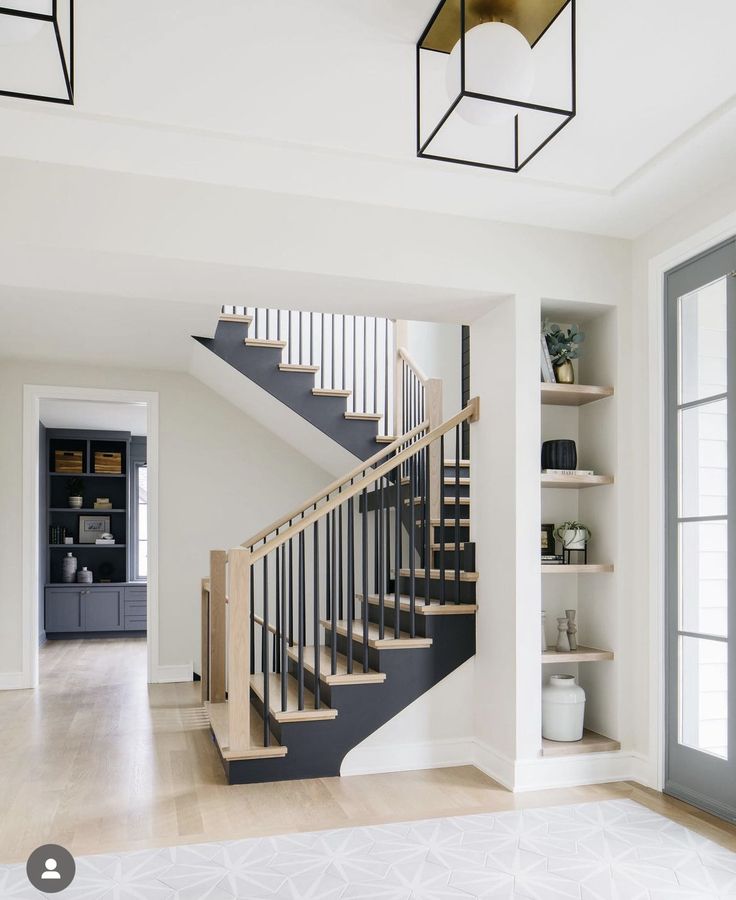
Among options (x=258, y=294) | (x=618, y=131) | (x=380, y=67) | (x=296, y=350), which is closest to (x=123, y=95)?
(x=380, y=67)

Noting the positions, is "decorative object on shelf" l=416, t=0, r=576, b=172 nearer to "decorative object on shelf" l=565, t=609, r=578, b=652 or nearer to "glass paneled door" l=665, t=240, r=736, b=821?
"glass paneled door" l=665, t=240, r=736, b=821

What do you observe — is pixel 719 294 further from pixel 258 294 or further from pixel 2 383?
pixel 2 383

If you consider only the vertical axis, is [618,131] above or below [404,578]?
above

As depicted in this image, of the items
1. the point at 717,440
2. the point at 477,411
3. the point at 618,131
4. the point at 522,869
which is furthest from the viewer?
the point at 477,411

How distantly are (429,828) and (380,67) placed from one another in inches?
109

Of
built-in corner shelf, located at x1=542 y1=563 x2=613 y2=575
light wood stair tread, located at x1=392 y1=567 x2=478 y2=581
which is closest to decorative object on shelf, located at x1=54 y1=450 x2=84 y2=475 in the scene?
light wood stair tread, located at x1=392 y1=567 x2=478 y2=581

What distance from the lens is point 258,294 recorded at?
12.7 feet

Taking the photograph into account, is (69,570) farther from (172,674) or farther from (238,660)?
(238,660)

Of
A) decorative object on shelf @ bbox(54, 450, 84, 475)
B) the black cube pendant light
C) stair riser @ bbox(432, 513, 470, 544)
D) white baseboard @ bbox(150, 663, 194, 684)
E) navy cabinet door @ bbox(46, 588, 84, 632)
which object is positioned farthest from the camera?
decorative object on shelf @ bbox(54, 450, 84, 475)

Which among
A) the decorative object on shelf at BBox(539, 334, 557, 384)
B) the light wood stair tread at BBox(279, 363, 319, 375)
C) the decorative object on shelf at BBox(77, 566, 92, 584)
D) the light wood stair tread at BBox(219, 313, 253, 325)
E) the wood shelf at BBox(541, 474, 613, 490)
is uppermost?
the light wood stair tread at BBox(219, 313, 253, 325)

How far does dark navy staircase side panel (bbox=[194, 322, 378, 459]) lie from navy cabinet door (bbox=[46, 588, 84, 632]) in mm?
5391

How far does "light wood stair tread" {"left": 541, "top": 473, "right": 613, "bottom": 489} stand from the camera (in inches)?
151

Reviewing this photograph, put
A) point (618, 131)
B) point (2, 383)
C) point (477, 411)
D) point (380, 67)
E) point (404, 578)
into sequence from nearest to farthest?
point (380, 67) → point (618, 131) → point (477, 411) → point (404, 578) → point (2, 383)

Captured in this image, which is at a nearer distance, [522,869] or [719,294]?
[522,869]
